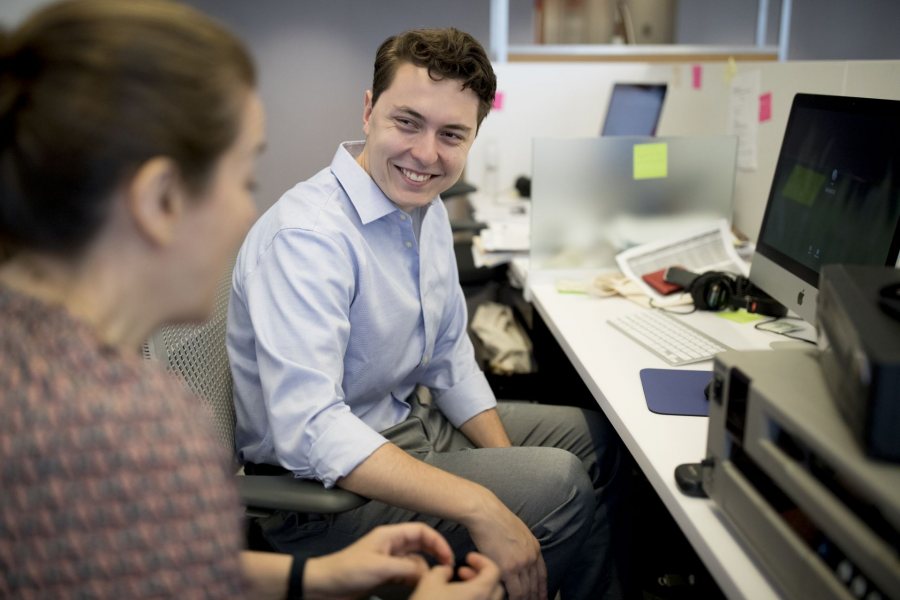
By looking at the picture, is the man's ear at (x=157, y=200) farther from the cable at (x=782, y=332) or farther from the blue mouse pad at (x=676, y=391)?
the cable at (x=782, y=332)

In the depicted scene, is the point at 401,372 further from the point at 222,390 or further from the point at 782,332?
the point at 782,332

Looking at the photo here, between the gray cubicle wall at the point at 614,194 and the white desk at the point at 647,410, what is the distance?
13 centimetres

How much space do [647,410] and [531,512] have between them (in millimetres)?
→ 244

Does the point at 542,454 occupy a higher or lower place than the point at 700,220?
lower

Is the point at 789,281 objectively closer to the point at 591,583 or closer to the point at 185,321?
the point at 591,583

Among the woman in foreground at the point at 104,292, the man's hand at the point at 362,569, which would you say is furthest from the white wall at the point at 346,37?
the woman in foreground at the point at 104,292

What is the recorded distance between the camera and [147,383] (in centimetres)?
59

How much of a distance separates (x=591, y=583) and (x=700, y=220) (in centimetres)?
105

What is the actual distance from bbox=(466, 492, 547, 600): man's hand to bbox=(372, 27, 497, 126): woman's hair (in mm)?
721

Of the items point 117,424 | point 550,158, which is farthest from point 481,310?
point 117,424

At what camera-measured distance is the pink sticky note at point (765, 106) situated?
1976mm

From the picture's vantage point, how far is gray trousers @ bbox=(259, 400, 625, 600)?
3.73 feet

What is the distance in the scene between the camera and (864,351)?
0.63m

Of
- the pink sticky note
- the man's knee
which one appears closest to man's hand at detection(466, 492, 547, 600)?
the man's knee
